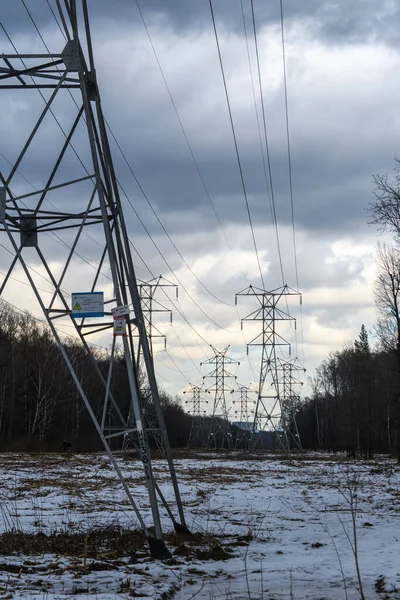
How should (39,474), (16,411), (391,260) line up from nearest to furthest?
A: (39,474)
(391,260)
(16,411)

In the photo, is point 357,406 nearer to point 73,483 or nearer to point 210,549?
point 73,483

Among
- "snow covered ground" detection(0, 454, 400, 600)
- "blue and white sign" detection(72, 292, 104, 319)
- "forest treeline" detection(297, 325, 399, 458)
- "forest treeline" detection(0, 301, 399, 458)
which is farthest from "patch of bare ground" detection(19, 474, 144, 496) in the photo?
"forest treeline" detection(0, 301, 399, 458)

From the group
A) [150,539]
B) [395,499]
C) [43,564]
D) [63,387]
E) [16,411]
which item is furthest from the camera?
[63,387]

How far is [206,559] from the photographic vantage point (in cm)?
943

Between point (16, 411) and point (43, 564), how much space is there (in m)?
70.6

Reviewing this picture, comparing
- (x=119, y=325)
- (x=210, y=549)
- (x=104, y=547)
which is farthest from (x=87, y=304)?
(x=210, y=549)

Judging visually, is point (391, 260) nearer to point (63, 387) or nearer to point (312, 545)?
point (312, 545)

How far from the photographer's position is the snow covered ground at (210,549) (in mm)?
7656

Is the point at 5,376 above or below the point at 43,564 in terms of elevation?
above

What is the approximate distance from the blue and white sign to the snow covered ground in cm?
325

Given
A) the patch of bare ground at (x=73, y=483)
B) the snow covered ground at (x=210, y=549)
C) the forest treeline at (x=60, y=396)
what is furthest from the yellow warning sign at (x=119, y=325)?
the forest treeline at (x=60, y=396)

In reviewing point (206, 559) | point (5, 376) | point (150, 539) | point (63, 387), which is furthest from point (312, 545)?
point (63, 387)

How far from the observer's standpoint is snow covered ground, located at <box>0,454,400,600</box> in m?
7.66

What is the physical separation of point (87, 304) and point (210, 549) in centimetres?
392
